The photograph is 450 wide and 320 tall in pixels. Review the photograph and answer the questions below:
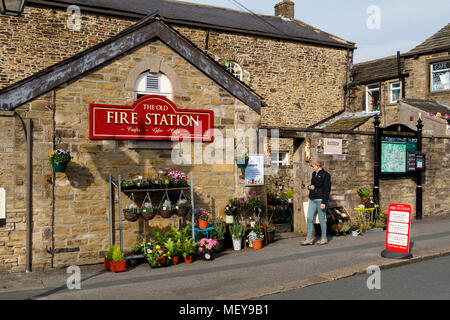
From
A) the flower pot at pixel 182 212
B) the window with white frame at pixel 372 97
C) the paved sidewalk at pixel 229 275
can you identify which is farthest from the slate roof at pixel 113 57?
the window with white frame at pixel 372 97

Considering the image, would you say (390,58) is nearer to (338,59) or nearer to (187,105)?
(338,59)

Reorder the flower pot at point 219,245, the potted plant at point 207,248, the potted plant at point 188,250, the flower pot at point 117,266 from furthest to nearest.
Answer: the flower pot at point 219,245 < the potted plant at point 207,248 < the potted plant at point 188,250 < the flower pot at point 117,266

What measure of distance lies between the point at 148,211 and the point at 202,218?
1483 mm

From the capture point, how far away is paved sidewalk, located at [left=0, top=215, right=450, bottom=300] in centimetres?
680

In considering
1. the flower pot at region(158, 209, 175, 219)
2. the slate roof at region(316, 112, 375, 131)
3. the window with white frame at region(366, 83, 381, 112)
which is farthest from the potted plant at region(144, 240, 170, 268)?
the window with white frame at region(366, 83, 381, 112)

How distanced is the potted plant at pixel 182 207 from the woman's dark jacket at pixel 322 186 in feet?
10.0

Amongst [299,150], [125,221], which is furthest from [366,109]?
[125,221]

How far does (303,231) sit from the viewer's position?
39.5ft

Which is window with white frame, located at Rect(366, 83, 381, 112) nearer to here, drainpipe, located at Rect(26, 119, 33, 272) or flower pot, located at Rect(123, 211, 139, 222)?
flower pot, located at Rect(123, 211, 139, 222)

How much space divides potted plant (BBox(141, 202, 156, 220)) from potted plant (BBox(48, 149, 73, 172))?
1715 millimetres

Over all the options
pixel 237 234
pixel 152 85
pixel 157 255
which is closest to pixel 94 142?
pixel 152 85

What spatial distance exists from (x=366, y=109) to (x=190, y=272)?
18793mm

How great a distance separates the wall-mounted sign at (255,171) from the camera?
1088 cm

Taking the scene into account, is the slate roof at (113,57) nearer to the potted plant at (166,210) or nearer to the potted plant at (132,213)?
the potted plant at (132,213)
